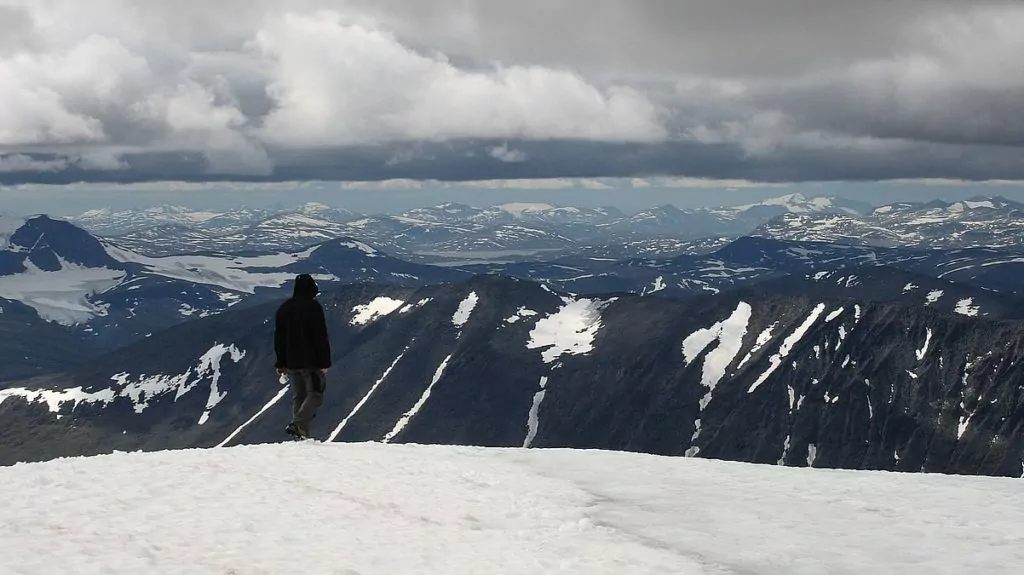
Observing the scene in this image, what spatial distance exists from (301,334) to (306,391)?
6.33 feet

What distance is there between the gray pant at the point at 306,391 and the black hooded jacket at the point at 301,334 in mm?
355

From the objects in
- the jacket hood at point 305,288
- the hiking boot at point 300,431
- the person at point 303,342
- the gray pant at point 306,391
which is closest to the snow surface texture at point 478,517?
the gray pant at point 306,391

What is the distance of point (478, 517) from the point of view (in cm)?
1833

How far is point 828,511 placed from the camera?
19797mm

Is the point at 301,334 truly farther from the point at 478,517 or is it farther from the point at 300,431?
the point at 478,517

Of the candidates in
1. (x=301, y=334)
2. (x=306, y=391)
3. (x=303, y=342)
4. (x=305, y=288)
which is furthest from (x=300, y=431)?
(x=305, y=288)

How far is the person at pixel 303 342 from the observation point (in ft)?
87.6

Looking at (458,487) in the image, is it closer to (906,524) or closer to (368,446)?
(368,446)

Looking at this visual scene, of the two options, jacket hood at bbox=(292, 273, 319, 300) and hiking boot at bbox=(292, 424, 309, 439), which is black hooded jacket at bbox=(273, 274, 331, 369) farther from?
hiking boot at bbox=(292, 424, 309, 439)

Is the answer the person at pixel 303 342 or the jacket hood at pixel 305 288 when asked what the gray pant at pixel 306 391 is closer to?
the person at pixel 303 342

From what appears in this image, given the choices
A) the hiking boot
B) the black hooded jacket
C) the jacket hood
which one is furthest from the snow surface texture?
the jacket hood

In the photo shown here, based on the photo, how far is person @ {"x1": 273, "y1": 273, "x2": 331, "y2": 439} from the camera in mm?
26703

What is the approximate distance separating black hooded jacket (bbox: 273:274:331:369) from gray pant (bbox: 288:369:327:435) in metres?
0.36

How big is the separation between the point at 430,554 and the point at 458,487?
5753 mm
